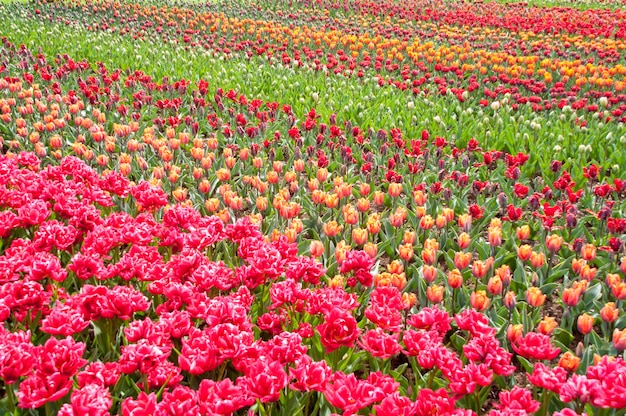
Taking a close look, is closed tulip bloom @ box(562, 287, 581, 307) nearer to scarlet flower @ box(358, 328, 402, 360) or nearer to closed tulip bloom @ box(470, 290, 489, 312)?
closed tulip bloom @ box(470, 290, 489, 312)

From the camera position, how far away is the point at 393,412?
1.98 m

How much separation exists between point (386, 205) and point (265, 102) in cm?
341

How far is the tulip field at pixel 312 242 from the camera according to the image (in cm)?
227

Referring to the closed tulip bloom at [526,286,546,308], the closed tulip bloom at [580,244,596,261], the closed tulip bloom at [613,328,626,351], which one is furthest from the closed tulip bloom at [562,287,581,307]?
the closed tulip bloom at [580,244,596,261]

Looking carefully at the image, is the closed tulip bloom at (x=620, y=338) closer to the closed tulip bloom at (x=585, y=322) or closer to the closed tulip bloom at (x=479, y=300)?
the closed tulip bloom at (x=585, y=322)

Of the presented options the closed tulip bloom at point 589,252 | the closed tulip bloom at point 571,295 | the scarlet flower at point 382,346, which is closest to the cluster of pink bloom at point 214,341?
the scarlet flower at point 382,346

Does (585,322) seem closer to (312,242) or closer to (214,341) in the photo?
(312,242)

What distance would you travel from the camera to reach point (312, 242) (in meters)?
3.64

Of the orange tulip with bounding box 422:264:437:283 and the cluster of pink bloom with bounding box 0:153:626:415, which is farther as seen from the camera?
the orange tulip with bounding box 422:264:437:283

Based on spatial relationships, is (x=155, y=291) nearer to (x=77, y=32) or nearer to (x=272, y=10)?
(x=77, y=32)

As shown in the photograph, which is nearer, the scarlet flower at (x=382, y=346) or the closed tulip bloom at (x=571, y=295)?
the scarlet flower at (x=382, y=346)

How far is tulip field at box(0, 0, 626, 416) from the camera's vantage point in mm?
2273

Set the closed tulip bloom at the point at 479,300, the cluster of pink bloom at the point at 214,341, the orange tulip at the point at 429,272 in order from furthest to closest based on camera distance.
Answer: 1. the orange tulip at the point at 429,272
2. the closed tulip bloom at the point at 479,300
3. the cluster of pink bloom at the point at 214,341

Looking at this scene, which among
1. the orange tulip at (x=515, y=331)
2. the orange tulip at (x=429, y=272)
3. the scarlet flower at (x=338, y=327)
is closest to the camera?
the scarlet flower at (x=338, y=327)
